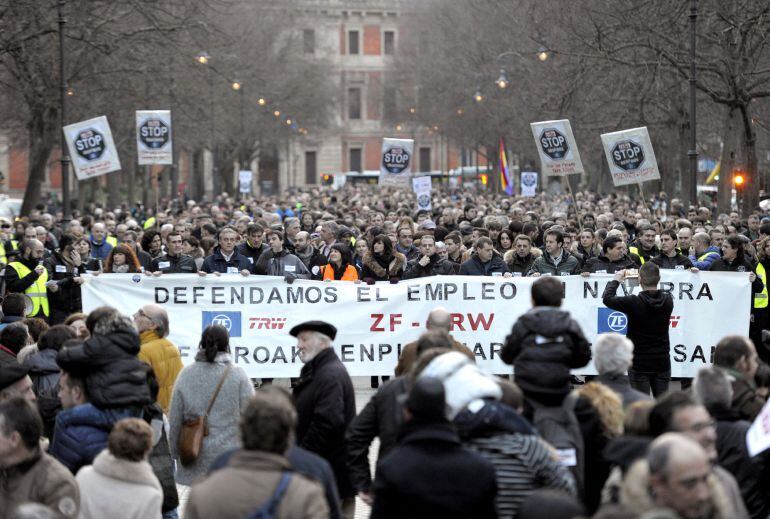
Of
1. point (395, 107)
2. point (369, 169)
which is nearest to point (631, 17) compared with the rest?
point (395, 107)

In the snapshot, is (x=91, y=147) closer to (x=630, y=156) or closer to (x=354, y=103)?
(x=630, y=156)

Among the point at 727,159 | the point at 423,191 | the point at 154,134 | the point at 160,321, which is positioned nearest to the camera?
the point at 160,321

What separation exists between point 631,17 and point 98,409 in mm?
21033

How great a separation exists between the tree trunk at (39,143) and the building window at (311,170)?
78.8 meters

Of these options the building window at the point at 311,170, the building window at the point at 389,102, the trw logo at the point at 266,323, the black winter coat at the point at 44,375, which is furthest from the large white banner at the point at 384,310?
the building window at the point at 311,170

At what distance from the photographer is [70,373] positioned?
7254mm

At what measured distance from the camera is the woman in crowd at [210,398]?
802 cm

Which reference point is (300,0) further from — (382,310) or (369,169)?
(382,310)

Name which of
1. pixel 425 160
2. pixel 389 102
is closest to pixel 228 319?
pixel 389 102

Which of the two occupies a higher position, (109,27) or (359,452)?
(109,27)

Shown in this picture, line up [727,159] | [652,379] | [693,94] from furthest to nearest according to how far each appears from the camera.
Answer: [727,159]
[693,94]
[652,379]

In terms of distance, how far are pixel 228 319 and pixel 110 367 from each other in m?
6.29

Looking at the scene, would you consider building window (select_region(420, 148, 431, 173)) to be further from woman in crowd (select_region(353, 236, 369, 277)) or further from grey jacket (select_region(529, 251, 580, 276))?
grey jacket (select_region(529, 251, 580, 276))

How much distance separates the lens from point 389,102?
92688 millimetres
